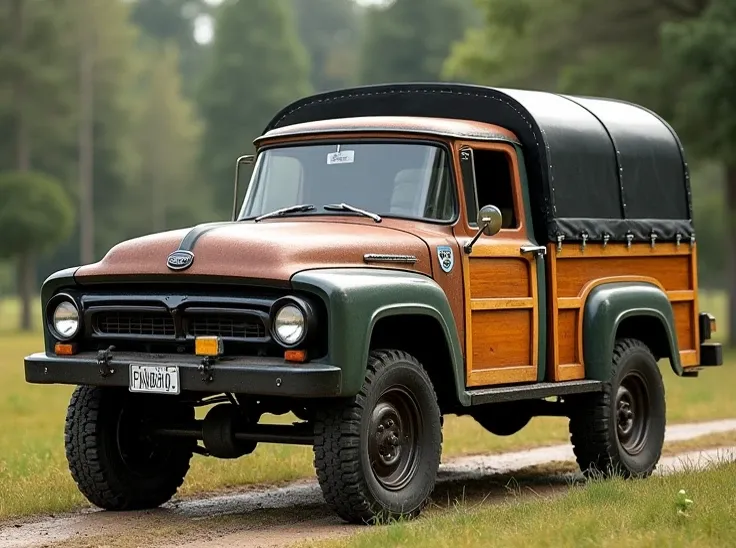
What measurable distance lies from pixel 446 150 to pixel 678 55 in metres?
18.4

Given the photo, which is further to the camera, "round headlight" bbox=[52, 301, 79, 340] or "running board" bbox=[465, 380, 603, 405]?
"running board" bbox=[465, 380, 603, 405]

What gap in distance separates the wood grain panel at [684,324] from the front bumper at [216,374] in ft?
15.1

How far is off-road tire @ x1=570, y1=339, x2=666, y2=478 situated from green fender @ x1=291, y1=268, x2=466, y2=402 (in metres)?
2.46

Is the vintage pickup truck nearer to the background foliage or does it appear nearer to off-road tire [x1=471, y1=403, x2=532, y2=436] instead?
off-road tire [x1=471, y1=403, x2=532, y2=436]

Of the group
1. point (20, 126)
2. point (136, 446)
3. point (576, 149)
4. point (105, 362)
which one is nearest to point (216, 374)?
point (105, 362)

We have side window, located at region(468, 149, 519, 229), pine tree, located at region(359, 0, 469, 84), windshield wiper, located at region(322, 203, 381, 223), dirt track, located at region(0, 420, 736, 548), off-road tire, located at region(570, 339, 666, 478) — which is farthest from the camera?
pine tree, located at region(359, 0, 469, 84)

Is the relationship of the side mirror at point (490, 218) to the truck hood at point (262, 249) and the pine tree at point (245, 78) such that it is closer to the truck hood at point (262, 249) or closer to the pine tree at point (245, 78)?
the truck hood at point (262, 249)

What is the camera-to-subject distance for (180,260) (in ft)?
28.1

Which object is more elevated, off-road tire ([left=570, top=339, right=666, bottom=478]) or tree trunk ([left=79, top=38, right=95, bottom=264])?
tree trunk ([left=79, top=38, right=95, bottom=264])

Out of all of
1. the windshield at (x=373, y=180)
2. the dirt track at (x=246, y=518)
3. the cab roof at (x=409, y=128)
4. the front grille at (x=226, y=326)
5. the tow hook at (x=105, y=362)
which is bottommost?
the dirt track at (x=246, y=518)

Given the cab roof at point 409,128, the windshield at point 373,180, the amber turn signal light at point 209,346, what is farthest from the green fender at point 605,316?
the amber turn signal light at point 209,346

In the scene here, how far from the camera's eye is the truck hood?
8384 mm

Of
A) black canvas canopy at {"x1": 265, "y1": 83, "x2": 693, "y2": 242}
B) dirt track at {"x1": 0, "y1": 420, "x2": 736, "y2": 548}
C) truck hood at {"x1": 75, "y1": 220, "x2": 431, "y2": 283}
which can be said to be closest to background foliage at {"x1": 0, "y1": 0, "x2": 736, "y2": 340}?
black canvas canopy at {"x1": 265, "y1": 83, "x2": 693, "y2": 242}

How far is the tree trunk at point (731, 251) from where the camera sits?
32.5 m
